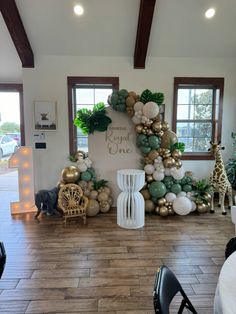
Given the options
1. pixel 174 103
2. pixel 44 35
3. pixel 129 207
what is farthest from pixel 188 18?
pixel 129 207

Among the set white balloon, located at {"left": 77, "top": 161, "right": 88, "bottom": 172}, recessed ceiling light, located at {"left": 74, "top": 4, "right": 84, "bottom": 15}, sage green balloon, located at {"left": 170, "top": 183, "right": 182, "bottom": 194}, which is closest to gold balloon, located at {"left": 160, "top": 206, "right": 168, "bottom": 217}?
sage green balloon, located at {"left": 170, "top": 183, "right": 182, "bottom": 194}

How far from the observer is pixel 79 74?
498 centimetres

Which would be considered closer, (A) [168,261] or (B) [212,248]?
(A) [168,261]

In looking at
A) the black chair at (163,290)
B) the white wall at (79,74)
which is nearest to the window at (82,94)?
the white wall at (79,74)

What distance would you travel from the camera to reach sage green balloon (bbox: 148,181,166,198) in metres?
4.10

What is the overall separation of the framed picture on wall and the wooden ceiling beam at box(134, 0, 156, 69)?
190 cm

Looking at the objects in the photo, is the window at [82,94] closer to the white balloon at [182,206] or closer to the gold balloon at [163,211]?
the gold balloon at [163,211]

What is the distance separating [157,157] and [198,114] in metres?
1.86

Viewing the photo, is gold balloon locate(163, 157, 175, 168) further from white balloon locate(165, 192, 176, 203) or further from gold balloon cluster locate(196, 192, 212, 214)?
gold balloon cluster locate(196, 192, 212, 214)

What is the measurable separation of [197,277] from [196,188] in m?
2.13

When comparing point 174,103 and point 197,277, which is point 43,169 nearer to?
point 174,103

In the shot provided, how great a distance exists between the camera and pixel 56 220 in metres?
4.05

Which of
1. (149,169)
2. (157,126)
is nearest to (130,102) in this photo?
(157,126)

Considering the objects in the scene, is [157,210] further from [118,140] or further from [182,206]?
[118,140]
